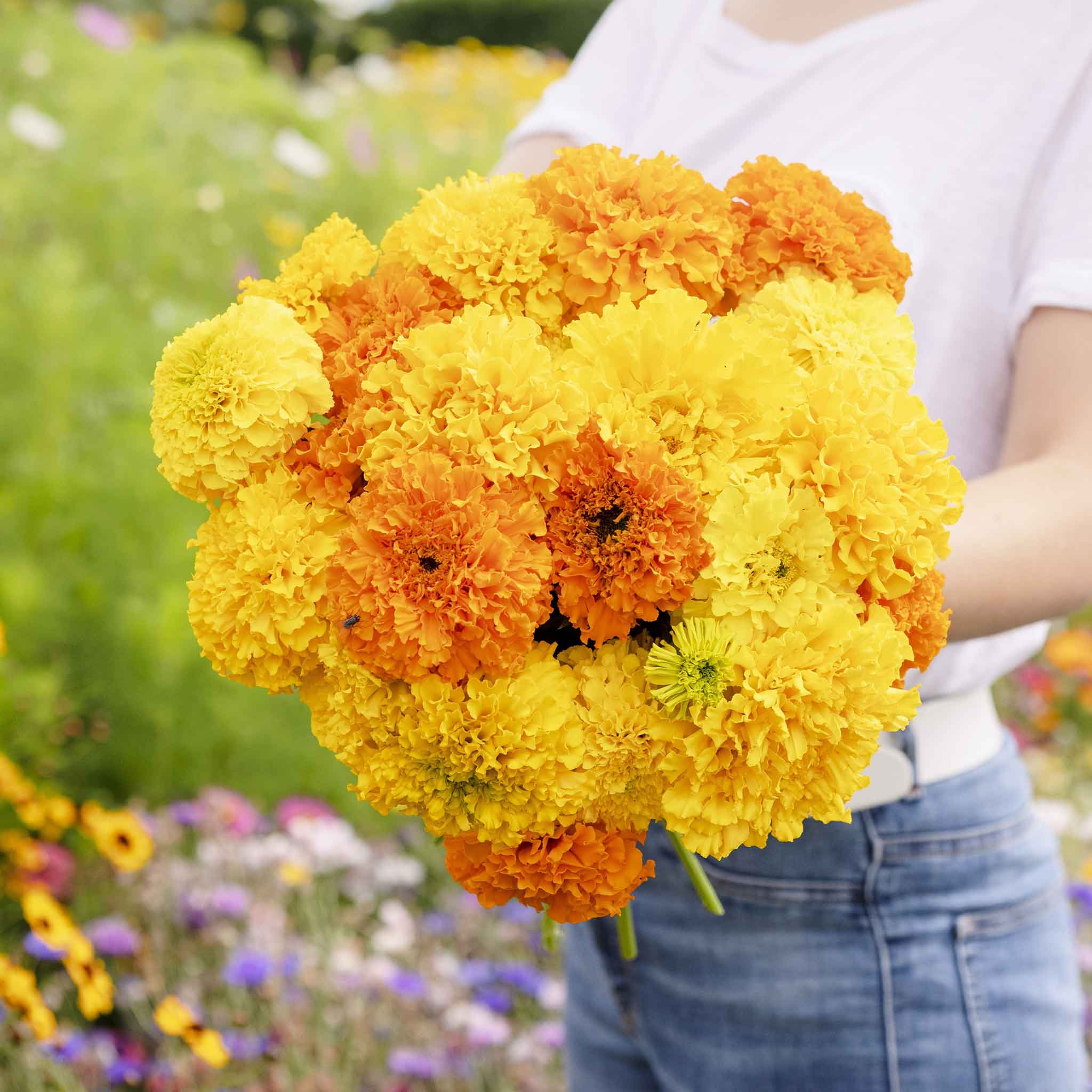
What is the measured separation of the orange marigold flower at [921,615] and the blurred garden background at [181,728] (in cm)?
166

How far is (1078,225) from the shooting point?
2.99ft

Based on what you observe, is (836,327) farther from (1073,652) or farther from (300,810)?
(1073,652)

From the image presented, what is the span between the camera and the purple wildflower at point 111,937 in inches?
82.9

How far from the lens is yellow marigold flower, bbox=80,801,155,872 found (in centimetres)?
205

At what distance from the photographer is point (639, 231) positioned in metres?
0.73

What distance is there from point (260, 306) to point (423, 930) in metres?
2.11

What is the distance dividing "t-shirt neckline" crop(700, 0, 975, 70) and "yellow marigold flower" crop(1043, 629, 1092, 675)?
2860 millimetres

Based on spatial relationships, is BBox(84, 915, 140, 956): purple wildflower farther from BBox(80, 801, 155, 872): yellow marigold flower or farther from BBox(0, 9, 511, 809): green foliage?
BBox(0, 9, 511, 809): green foliage

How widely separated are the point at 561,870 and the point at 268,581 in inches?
10.5

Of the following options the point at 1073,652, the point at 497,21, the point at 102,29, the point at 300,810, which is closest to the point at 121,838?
the point at 300,810

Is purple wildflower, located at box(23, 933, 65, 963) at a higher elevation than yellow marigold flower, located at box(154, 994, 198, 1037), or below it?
higher

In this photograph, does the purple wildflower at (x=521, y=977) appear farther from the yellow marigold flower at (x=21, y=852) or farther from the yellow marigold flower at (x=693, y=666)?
the yellow marigold flower at (x=693, y=666)

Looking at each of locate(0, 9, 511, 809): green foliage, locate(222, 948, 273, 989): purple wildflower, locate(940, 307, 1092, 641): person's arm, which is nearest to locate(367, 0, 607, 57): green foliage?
locate(0, 9, 511, 809): green foliage

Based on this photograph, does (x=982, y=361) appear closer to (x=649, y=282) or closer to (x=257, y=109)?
(x=649, y=282)
